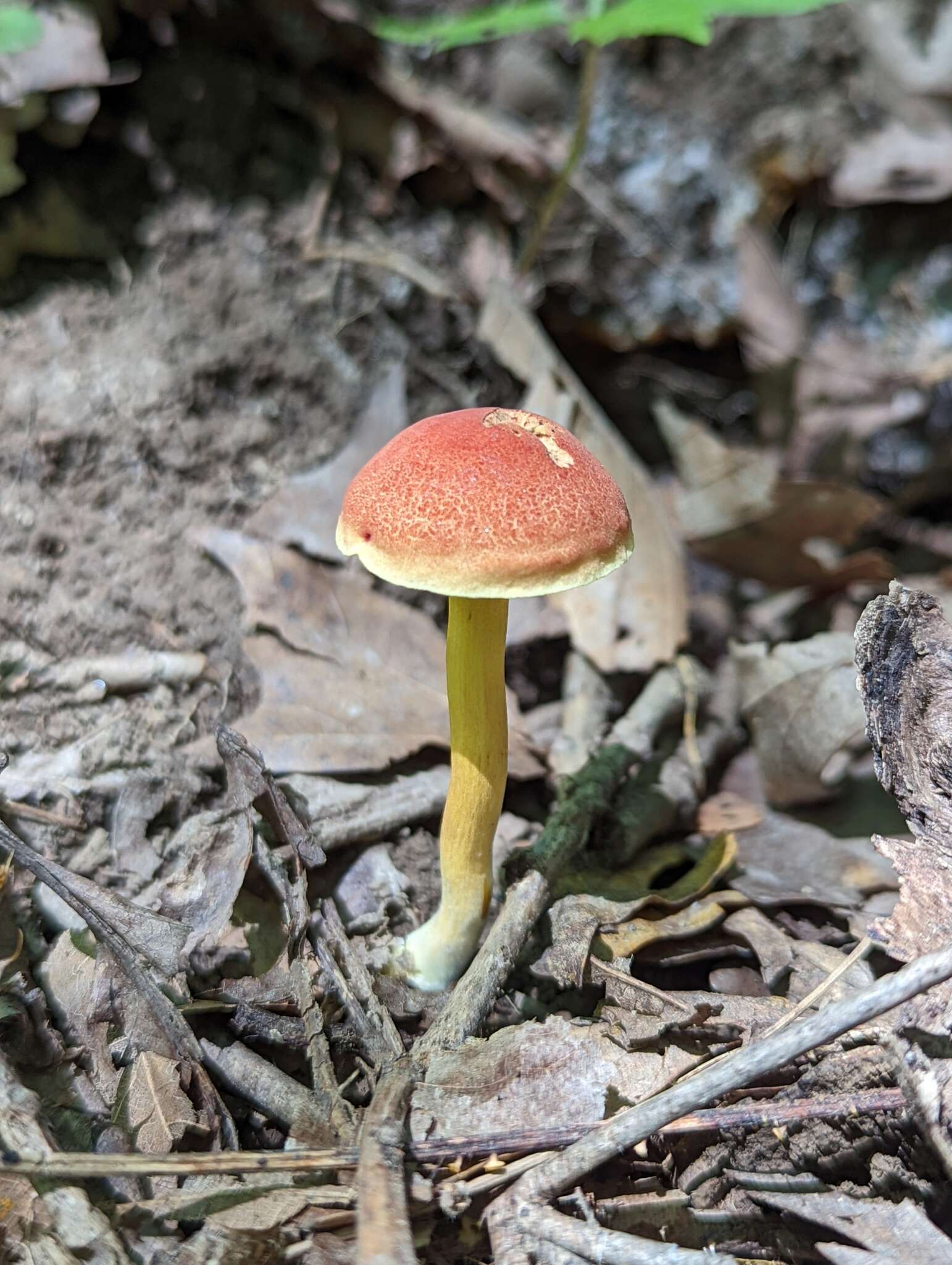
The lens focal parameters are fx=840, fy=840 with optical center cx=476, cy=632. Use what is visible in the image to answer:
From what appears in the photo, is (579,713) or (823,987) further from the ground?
(823,987)

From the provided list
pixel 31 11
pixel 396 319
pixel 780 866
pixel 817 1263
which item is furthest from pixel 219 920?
pixel 31 11

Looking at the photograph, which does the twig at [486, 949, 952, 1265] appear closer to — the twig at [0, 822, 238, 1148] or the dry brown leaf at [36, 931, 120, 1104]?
the twig at [0, 822, 238, 1148]

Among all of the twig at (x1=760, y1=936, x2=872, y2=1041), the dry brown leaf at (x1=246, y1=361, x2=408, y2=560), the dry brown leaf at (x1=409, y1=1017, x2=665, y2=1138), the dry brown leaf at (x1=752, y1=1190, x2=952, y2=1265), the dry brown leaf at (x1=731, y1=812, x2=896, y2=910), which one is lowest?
the dry brown leaf at (x1=731, y1=812, x2=896, y2=910)

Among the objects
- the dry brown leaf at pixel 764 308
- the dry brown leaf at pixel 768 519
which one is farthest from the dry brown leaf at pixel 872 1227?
the dry brown leaf at pixel 764 308

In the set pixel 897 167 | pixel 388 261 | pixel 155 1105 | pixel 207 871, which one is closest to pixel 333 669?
pixel 207 871

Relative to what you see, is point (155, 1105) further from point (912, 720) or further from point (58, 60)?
point (58, 60)

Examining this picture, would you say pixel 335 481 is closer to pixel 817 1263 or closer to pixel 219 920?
pixel 219 920

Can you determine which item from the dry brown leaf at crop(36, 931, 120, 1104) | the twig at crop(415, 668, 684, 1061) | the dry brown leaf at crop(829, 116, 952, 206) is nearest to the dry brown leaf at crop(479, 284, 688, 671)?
the twig at crop(415, 668, 684, 1061)
